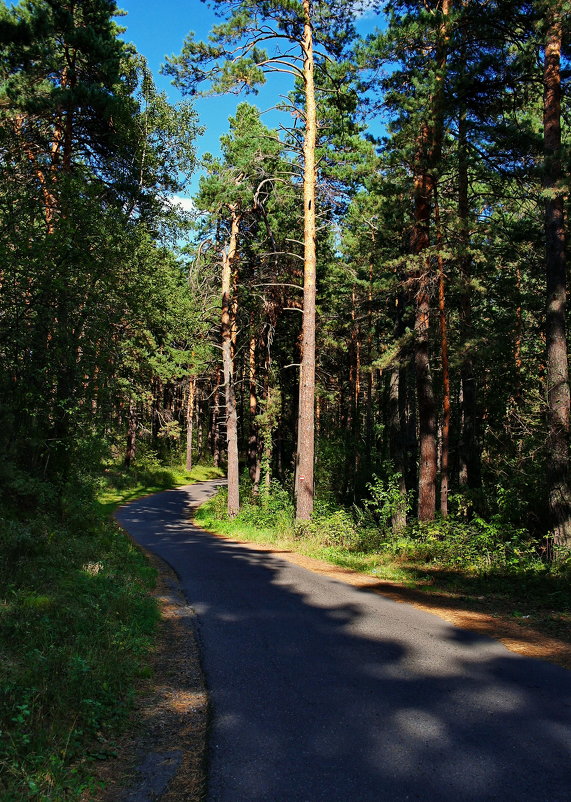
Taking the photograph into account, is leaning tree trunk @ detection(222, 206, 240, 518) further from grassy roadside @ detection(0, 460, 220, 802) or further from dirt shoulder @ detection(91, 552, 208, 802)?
dirt shoulder @ detection(91, 552, 208, 802)

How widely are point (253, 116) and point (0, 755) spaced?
17373 millimetres

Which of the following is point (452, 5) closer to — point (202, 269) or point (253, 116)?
point (253, 116)

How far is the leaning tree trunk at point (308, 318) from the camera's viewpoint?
47.2 feet

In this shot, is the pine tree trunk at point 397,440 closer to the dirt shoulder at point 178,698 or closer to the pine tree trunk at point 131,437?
the dirt shoulder at point 178,698

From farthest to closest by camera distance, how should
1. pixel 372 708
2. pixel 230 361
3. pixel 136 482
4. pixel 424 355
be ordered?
pixel 136 482
pixel 230 361
pixel 424 355
pixel 372 708

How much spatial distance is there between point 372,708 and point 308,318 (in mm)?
11670

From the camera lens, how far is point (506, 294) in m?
14.8


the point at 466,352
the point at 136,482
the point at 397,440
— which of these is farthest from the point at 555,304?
the point at 136,482

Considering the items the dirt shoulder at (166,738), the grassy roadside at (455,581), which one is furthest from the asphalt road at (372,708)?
the grassy roadside at (455,581)

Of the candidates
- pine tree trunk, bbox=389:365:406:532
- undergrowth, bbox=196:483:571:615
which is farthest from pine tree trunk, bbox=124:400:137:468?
undergrowth, bbox=196:483:571:615

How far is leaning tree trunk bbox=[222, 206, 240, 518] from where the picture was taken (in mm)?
20266

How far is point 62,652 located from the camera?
15.0 feet

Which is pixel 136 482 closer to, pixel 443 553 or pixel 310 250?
pixel 310 250

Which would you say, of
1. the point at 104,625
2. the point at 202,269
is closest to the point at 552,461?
the point at 104,625
